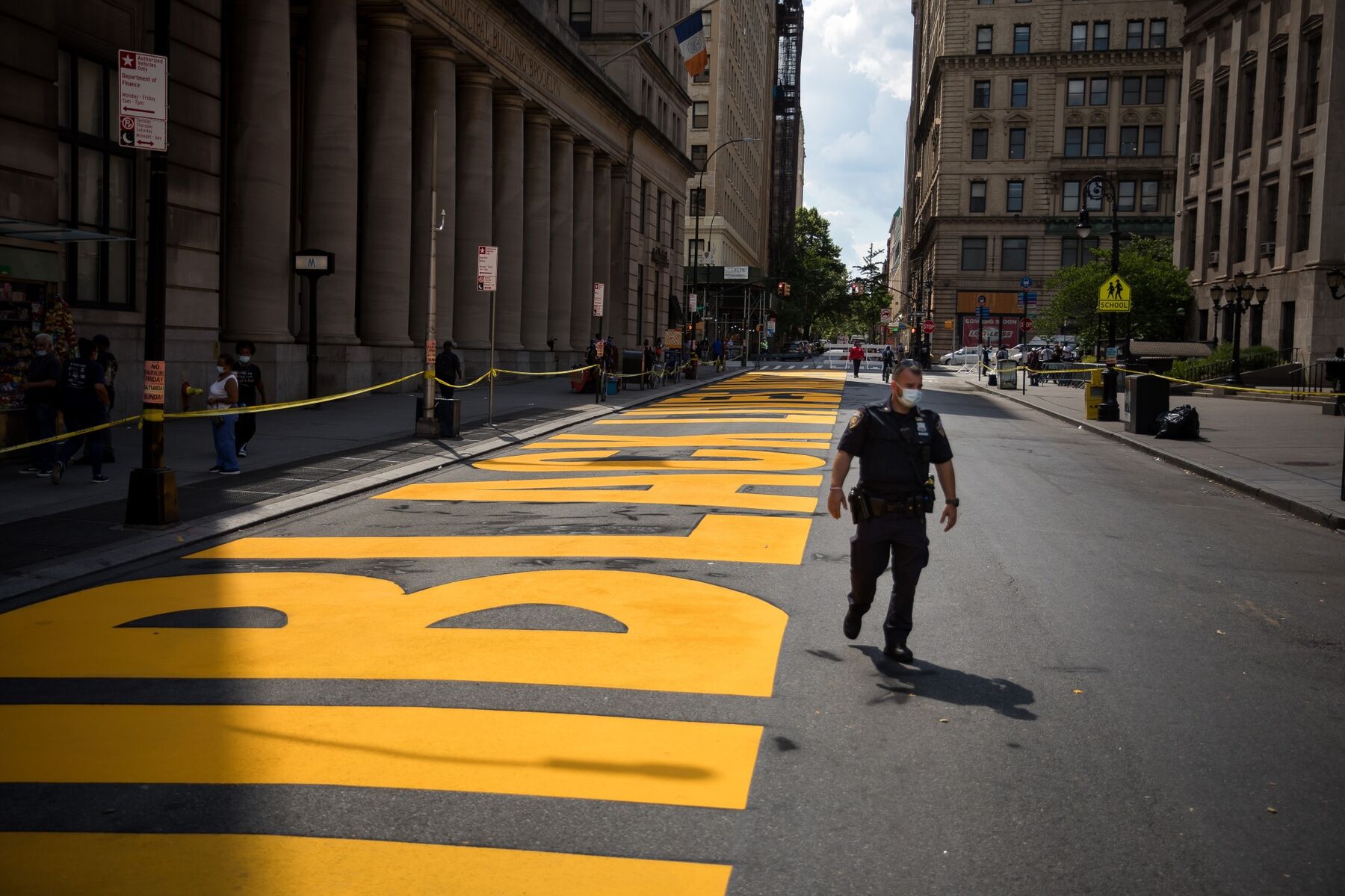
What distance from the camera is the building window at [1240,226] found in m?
49.4

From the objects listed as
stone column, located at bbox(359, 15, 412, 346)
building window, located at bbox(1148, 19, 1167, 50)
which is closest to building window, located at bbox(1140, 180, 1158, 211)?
building window, located at bbox(1148, 19, 1167, 50)

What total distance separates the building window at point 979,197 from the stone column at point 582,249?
4719 centimetres

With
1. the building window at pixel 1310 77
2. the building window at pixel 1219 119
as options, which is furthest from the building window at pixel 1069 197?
the building window at pixel 1310 77

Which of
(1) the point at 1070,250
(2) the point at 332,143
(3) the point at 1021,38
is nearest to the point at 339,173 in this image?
(2) the point at 332,143

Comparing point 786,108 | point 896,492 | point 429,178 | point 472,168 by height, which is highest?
point 786,108

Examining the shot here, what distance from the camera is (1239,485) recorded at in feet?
54.8

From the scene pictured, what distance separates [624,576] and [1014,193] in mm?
89086

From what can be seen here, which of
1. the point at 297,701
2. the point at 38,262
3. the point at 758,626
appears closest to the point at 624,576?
the point at 758,626

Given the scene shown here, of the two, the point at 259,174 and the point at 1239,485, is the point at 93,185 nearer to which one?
the point at 259,174

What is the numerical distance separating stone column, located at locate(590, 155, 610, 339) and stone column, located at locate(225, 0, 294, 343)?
2888cm

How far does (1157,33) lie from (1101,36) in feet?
12.7

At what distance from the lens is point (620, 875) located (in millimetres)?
4410

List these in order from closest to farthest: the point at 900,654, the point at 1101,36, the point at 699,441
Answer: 1. the point at 900,654
2. the point at 699,441
3. the point at 1101,36

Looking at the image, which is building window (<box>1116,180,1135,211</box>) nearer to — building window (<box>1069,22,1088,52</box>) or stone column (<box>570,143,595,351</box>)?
building window (<box>1069,22,1088,52</box>)
